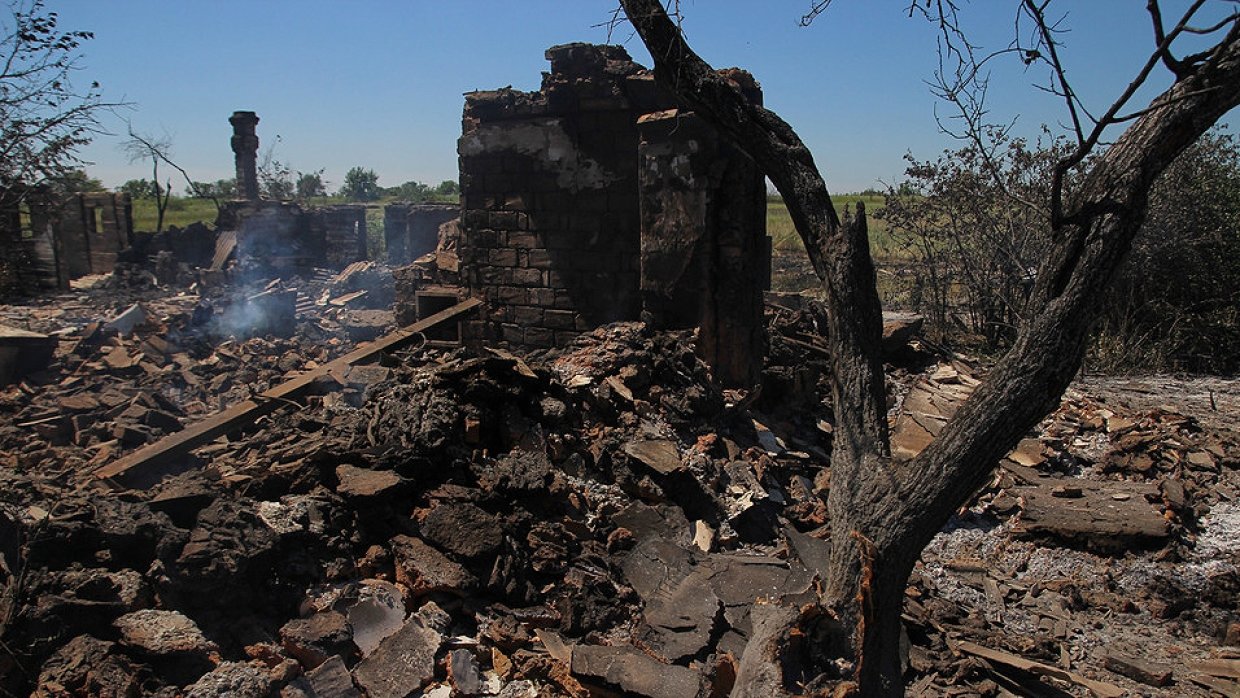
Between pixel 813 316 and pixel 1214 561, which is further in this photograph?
pixel 813 316

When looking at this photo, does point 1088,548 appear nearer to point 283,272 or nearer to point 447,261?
point 447,261

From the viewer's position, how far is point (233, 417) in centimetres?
595

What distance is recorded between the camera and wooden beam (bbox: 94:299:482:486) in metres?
5.23

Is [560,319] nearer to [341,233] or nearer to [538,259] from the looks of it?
[538,259]

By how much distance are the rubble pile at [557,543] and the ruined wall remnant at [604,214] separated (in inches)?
17.0

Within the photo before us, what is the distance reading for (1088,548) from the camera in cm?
567

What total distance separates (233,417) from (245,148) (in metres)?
17.2

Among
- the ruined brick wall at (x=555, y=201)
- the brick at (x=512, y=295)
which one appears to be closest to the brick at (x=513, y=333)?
the ruined brick wall at (x=555, y=201)

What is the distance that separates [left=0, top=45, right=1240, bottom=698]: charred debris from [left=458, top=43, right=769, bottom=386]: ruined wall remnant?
28mm

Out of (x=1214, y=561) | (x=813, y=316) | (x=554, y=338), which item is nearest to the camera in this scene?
(x=1214, y=561)

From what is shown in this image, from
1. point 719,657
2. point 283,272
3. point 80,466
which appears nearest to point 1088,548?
point 719,657

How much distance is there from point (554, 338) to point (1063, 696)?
5119mm

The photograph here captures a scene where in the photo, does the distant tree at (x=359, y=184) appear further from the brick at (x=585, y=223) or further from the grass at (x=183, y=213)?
the brick at (x=585, y=223)

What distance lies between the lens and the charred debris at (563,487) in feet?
11.9
